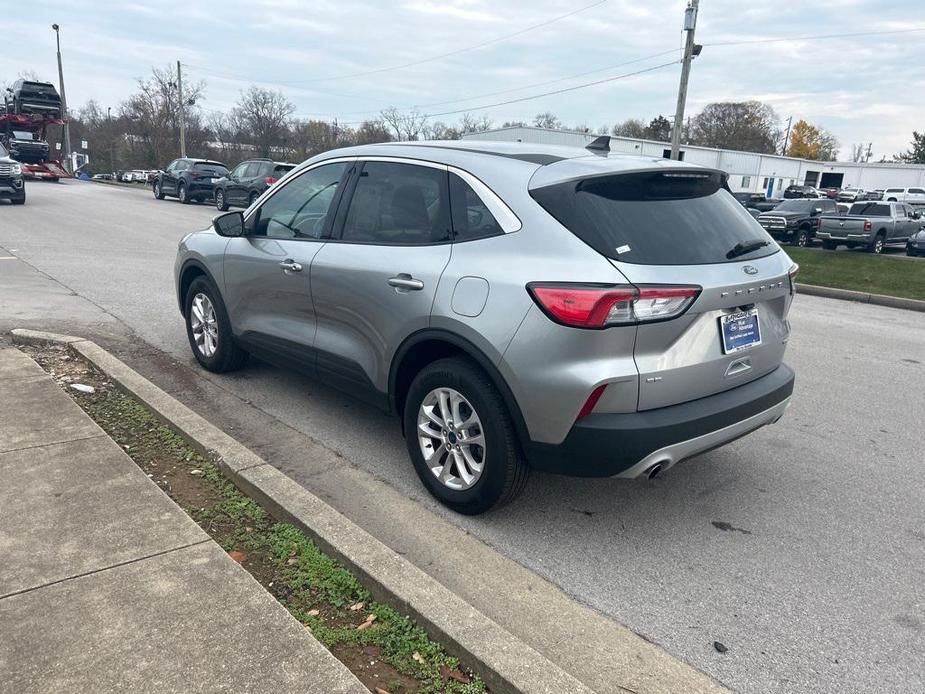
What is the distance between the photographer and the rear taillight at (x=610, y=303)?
2873 mm

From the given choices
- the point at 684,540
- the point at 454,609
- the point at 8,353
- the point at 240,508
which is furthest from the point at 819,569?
the point at 8,353

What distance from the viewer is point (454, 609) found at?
8.43 ft

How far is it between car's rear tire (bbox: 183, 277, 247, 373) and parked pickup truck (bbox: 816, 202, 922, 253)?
19.9 meters

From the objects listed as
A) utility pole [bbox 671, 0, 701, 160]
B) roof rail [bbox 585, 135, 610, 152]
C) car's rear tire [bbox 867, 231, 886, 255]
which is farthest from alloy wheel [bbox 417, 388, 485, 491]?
car's rear tire [bbox 867, 231, 886, 255]

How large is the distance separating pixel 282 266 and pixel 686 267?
8.56 ft

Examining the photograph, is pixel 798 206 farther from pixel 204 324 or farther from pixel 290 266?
pixel 290 266

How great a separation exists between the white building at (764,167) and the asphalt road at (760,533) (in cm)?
4696

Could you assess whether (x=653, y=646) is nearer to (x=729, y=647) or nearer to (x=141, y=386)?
(x=729, y=647)

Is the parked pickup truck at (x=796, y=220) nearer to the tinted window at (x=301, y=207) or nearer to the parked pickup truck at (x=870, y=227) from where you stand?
the parked pickup truck at (x=870, y=227)

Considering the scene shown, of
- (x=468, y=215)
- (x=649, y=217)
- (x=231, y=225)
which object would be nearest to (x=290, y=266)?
(x=231, y=225)

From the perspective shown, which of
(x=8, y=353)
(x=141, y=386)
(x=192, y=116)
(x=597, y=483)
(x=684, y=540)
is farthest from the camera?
(x=192, y=116)

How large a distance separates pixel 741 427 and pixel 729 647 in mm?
1107

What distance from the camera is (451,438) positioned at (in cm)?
351

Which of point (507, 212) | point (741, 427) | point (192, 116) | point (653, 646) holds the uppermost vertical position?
point (192, 116)
